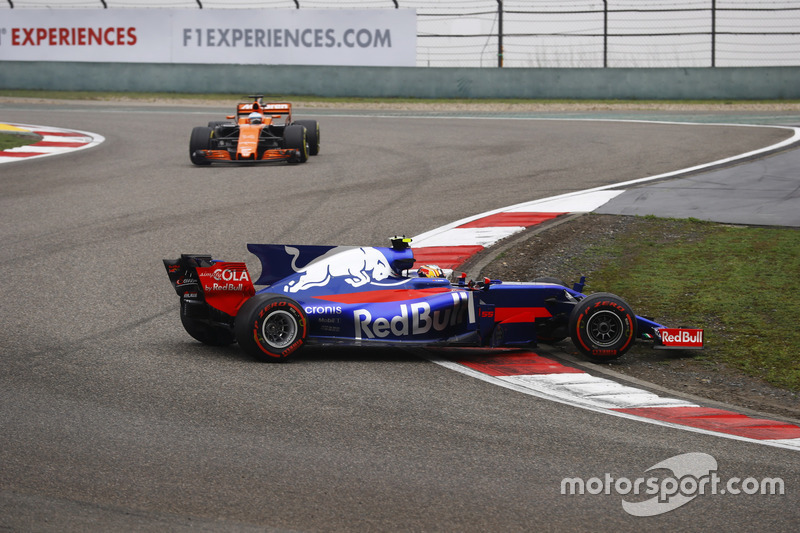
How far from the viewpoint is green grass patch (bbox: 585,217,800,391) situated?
748cm

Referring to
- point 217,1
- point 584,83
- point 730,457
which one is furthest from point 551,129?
point 730,457

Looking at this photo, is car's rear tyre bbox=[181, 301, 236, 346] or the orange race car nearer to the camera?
car's rear tyre bbox=[181, 301, 236, 346]

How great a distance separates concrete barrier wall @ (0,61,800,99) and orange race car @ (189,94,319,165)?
1051cm

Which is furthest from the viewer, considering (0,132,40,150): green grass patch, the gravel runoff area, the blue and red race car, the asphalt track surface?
(0,132,40,150): green grass patch

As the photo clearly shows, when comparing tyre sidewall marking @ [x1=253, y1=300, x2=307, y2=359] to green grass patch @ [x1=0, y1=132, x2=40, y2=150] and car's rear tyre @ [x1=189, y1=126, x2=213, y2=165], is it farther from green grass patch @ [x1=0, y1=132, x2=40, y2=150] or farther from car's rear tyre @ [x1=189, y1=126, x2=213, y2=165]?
green grass patch @ [x1=0, y1=132, x2=40, y2=150]

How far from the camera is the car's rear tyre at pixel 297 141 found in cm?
1691

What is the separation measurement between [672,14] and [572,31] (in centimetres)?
269

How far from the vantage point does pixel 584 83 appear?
1086 inches

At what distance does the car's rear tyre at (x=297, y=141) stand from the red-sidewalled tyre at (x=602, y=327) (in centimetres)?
1042

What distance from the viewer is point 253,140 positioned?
56.8ft

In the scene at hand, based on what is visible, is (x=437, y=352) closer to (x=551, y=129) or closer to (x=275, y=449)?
(x=275, y=449)

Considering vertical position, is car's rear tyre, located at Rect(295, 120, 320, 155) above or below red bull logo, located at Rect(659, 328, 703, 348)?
above

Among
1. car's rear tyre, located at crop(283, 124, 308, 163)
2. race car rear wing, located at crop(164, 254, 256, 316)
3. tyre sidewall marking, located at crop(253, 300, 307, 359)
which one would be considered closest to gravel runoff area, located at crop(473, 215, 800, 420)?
tyre sidewall marking, located at crop(253, 300, 307, 359)

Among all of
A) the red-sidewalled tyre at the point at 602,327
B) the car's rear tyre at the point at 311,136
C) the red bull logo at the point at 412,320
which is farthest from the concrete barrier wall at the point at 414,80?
the red bull logo at the point at 412,320
